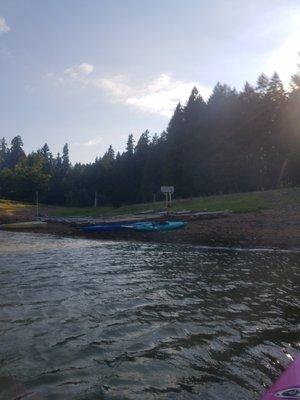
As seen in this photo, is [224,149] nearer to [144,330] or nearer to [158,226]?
[158,226]

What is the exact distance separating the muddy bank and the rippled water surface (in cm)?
1053

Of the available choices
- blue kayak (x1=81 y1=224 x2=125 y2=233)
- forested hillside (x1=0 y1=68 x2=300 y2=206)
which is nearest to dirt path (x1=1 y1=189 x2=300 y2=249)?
blue kayak (x1=81 y1=224 x2=125 y2=233)

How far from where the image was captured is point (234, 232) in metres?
35.4

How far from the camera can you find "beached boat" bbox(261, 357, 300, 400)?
540cm

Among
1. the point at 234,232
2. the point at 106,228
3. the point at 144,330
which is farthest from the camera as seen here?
the point at 106,228

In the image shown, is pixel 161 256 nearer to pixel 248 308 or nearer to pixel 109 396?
pixel 248 308

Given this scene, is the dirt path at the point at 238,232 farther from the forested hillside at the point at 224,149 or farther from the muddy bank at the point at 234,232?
the forested hillside at the point at 224,149

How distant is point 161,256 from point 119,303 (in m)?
12.3

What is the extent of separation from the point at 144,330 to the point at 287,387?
18.4 feet

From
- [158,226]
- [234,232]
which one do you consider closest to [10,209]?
[158,226]

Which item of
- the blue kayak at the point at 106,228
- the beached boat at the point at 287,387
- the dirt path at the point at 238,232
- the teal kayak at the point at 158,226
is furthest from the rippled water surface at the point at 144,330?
the blue kayak at the point at 106,228

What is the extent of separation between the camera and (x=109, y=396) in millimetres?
7207

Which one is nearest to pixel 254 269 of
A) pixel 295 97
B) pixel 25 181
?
pixel 295 97

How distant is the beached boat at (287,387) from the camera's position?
5402mm
